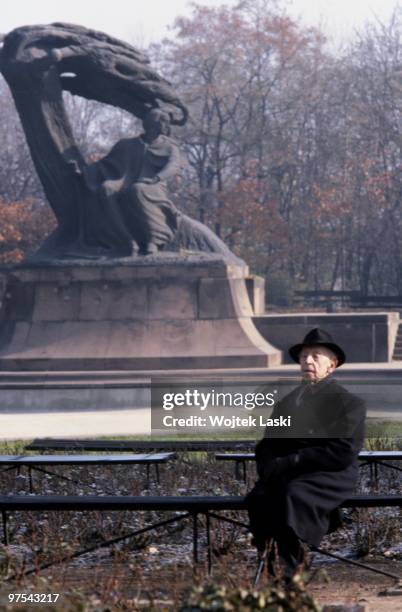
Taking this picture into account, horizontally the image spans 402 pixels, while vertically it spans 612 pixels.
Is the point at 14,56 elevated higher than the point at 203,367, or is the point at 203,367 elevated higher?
the point at 14,56

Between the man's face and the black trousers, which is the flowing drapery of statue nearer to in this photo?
the man's face

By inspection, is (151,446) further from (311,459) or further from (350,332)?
(350,332)

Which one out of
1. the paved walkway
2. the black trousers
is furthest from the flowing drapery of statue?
the black trousers

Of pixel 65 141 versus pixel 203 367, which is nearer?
pixel 203 367

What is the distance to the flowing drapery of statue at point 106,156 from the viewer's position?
20.8 m

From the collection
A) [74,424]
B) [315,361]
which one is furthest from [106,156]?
[315,361]

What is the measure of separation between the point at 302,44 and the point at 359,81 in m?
2.46

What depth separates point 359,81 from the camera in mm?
46062

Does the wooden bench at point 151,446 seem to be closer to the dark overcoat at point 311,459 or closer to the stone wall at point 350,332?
the dark overcoat at point 311,459

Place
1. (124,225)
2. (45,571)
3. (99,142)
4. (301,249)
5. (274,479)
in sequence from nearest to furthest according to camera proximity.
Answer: (274,479)
(45,571)
(124,225)
(301,249)
(99,142)

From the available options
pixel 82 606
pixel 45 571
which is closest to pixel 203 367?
pixel 45 571

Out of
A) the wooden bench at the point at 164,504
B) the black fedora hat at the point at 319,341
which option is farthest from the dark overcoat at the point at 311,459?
the wooden bench at the point at 164,504

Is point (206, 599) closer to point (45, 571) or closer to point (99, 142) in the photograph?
point (45, 571)

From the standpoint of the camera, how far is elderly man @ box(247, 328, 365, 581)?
18.9ft
